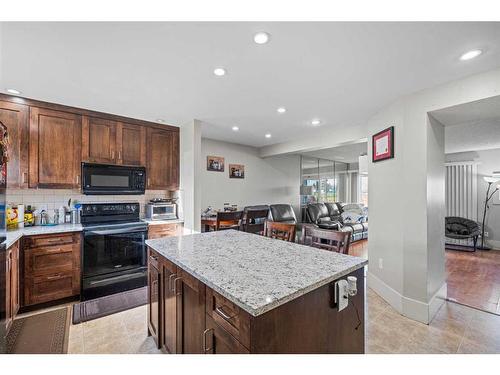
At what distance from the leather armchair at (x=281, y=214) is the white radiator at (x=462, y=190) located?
3.87m

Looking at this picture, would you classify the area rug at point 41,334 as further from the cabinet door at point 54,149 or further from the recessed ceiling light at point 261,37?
the recessed ceiling light at point 261,37

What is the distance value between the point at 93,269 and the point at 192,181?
5.29ft

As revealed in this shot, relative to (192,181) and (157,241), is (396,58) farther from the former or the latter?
(192,181)

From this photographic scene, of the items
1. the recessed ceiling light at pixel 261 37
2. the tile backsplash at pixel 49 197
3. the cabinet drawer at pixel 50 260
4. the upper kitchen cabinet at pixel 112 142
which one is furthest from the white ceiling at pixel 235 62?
the cabinet drawer at pixel 50 260

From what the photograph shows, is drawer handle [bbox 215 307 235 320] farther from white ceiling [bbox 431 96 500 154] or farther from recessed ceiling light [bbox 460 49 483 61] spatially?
white ceiling [bbox 431 96 500 154]

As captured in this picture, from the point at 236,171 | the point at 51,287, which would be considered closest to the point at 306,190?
the point at 236,171

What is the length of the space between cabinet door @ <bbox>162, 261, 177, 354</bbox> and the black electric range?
1.62 m

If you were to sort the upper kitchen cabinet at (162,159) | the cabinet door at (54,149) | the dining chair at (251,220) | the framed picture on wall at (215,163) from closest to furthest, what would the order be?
the cabinet door at (54,149) → the upper kitchen cabinet at (162,159) → the dining chair at (251,220) → the framed picture on wall at (215,163)

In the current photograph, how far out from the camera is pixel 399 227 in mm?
2559

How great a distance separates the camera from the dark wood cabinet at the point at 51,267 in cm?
239

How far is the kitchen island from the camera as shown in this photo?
35.7 inches
